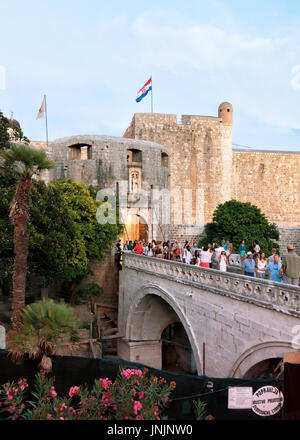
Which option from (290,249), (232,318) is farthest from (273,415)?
(232,318)

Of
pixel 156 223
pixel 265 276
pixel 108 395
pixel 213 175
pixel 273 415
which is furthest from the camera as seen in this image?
pixel 213 175

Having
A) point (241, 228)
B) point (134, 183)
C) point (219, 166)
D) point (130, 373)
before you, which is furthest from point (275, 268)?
point (219, 166)

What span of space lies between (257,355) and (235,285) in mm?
1875

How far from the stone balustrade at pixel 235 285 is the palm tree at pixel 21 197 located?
5.55m

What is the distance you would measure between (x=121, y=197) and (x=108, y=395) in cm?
1972

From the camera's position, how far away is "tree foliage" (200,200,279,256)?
25938 millimetres

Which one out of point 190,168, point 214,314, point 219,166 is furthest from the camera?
point 219,166

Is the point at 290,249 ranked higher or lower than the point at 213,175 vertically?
lower

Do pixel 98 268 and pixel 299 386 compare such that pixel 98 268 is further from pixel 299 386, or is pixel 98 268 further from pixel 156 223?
pixel 299 386

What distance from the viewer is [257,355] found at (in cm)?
976

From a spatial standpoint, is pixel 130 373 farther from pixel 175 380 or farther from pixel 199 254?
pixel 199 254

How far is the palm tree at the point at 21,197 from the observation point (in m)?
10.1

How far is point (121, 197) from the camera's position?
81.1ft

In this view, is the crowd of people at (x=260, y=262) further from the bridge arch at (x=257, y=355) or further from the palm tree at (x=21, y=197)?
the palm tree at (x=21, y=197)
